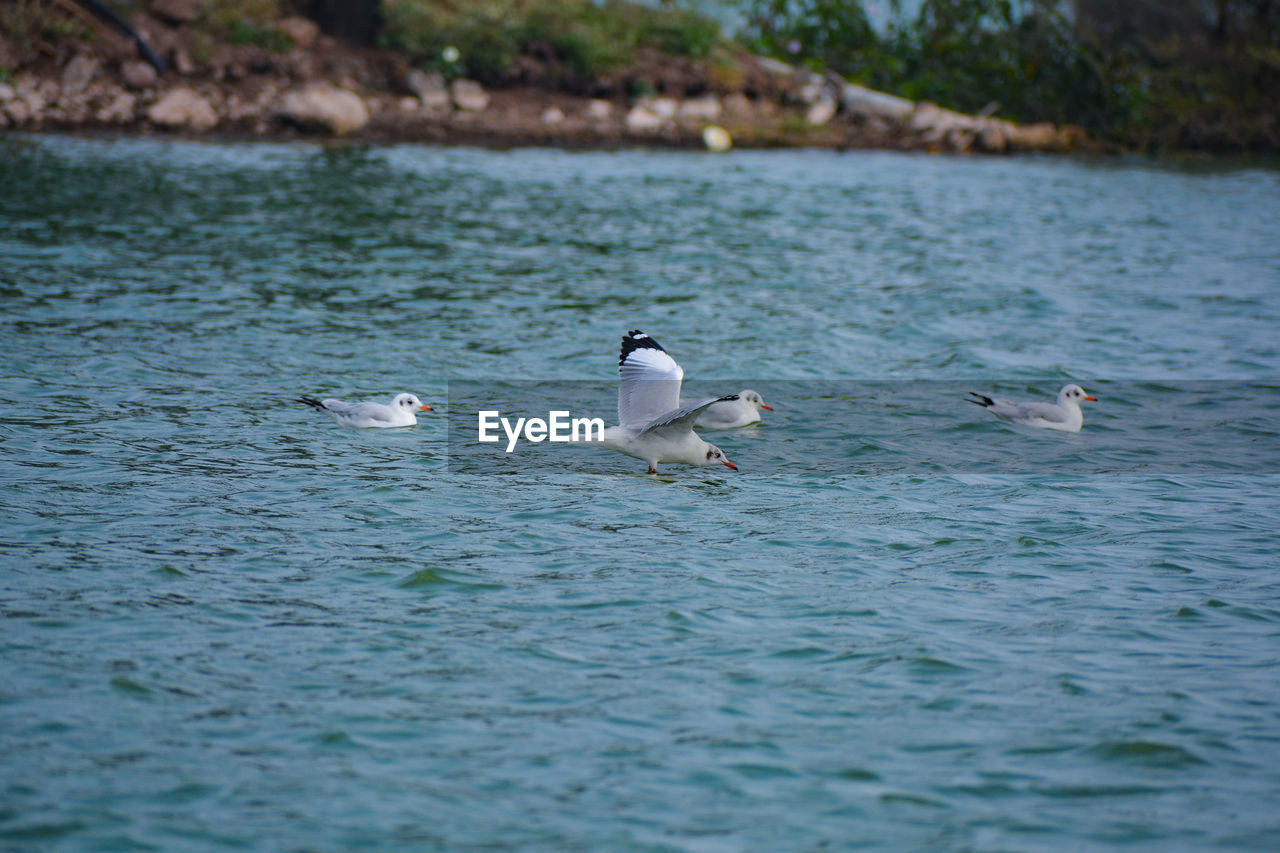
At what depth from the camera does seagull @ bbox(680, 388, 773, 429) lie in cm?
1209

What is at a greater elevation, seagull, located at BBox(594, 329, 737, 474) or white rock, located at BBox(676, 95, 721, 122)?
white rock, located at BBox(676, 95, 721, 122)

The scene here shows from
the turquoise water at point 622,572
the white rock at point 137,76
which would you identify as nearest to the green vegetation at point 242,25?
the white rock at point 137,76

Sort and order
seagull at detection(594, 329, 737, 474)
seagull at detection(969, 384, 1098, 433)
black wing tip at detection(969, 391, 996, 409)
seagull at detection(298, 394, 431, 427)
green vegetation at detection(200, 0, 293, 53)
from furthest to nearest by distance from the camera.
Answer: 1. green vegetation at detection(200, 0, 293, 53)
2. black wing tip at detection(969, 391, 996, 409)
3. seagull at detection(969, 384, 1098, 433)
4. seagull at detection(298, 394, 431, 427)
5. seagull at detection(594, 329, 737, 474)

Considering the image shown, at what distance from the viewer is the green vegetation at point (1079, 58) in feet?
126

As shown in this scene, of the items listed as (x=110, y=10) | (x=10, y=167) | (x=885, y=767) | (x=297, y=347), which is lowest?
(x=885, y=767)

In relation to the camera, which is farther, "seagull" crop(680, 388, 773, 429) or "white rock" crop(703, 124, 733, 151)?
"white rock" crop(703, 124, 733, 151)

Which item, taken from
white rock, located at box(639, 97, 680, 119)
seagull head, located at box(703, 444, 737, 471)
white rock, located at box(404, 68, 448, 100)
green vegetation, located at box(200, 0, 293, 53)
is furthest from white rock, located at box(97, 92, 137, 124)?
seagull head, located at box(703, 444, 737, 471)

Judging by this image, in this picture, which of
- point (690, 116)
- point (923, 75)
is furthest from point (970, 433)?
point (923, 75)

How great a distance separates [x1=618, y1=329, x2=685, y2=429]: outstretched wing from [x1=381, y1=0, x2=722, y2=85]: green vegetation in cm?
2737

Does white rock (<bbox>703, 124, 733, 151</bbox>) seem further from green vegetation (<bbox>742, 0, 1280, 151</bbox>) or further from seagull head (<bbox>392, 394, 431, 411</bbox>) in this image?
seagull head (<bbox>392, 394, 431, 411</bbox>)

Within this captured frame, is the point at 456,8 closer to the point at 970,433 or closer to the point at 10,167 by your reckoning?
the point at 10,167

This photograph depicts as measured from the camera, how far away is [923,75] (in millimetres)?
43062

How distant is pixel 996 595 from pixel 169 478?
19.6 feet

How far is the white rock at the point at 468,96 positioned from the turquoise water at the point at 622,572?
684 inches
